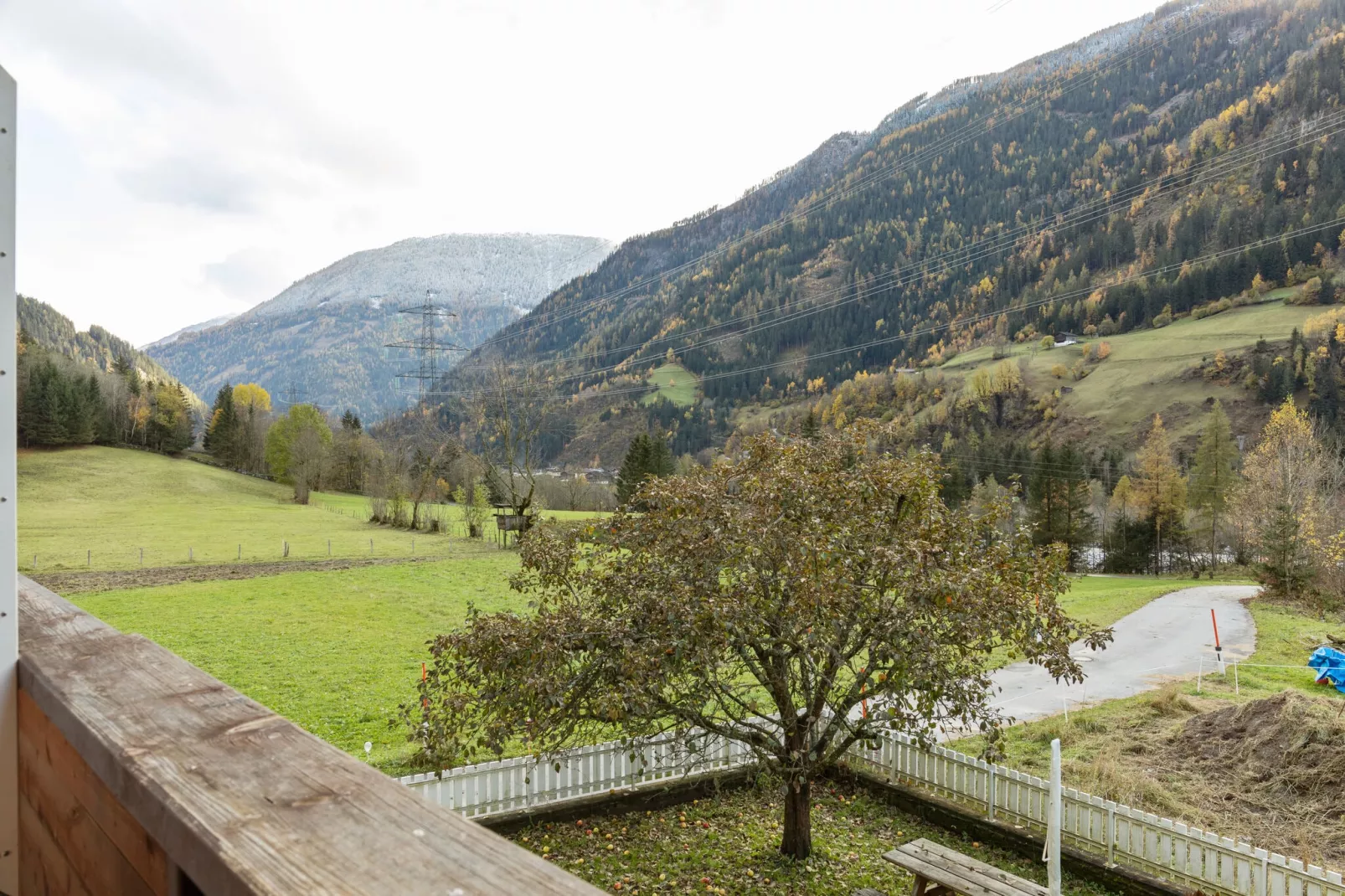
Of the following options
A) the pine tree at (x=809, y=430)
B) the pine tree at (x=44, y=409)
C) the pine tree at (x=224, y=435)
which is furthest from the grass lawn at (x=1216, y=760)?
the pine tree at (x=224, y=435)

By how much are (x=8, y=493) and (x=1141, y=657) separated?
941 inches

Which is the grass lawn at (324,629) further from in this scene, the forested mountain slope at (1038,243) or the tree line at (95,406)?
the forested mountain slope at (1038,243)

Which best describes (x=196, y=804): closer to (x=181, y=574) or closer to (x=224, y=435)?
(x=181, y=574)

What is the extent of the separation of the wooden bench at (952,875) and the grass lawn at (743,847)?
0.96 meters

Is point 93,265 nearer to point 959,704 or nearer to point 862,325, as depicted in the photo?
point 959,704

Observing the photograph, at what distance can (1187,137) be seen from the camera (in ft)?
523

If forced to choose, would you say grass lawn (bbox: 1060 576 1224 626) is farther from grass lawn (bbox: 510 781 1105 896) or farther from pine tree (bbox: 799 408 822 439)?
grass lawn (bbox: 510 781 1105 896)

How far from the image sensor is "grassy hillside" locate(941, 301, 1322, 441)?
89.4 metres

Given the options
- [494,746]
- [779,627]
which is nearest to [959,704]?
[779,627]

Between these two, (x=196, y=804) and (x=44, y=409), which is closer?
(x=196, y=804)

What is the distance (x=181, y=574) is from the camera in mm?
26750

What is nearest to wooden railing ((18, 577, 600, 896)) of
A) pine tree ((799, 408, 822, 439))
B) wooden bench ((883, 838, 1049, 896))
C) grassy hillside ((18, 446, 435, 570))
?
wooden bench ((883, 838, 1049, 896))

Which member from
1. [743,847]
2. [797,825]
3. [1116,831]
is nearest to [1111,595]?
[1116,831]

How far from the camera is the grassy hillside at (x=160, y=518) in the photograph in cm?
3128
